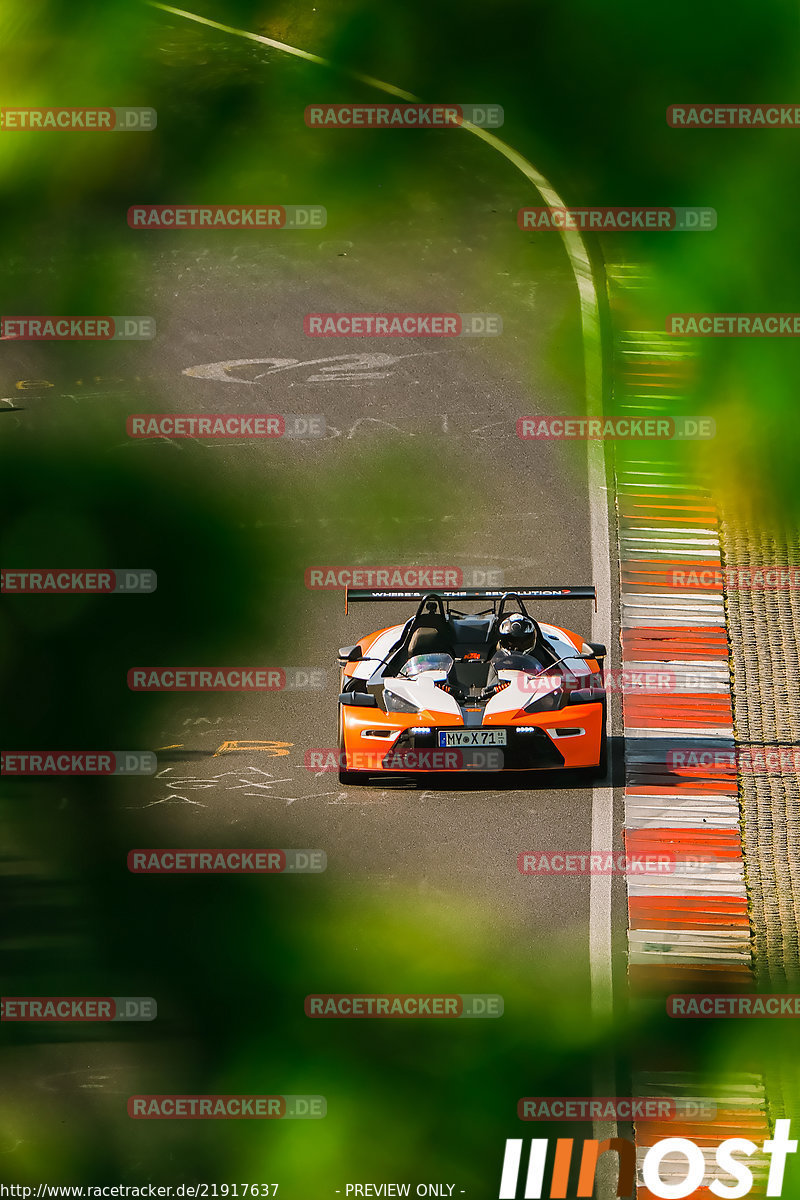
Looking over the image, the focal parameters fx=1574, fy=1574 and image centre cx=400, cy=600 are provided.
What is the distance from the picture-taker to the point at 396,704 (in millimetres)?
15211

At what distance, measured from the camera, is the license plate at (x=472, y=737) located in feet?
49.1

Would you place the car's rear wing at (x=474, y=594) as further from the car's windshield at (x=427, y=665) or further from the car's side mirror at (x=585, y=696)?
the car's side mirror at (x=585, y=696)

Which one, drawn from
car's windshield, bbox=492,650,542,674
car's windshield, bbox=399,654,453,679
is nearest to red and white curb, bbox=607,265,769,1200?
car's windshield, bbox=492,650,542,674

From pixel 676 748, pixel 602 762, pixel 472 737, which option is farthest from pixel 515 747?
pixel 676 748

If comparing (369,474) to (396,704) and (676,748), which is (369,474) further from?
(676,748)

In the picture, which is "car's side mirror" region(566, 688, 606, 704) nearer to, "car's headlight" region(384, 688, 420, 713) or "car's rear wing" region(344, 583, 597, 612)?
"car's rear wing" region(344, 583, 597, 612)

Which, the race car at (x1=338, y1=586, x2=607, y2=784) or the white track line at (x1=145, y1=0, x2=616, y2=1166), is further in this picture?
the race car at (x1=338, y1=586, x2=607, y2=784)

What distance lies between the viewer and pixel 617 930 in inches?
567

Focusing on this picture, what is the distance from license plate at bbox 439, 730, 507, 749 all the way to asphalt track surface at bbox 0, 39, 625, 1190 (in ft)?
2.83

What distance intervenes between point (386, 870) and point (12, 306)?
12.5 meters

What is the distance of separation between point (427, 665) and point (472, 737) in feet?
3.27

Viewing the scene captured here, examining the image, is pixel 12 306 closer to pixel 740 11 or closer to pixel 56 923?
pixel 56 923

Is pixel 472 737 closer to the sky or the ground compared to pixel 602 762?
closer to the sky

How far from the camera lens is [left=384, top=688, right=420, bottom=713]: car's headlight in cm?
1509
